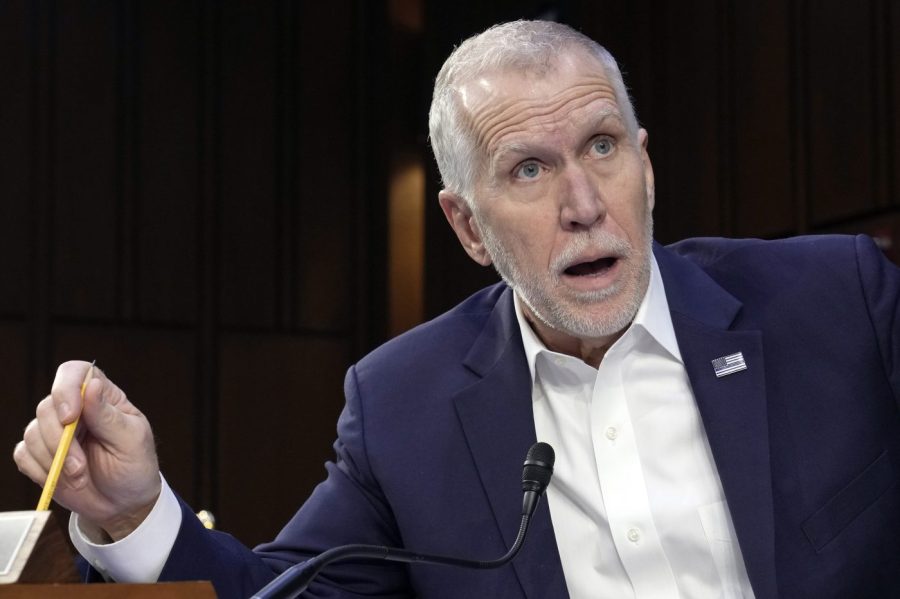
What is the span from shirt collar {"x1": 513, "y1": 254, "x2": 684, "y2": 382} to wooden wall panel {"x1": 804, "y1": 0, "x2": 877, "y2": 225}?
2.17m

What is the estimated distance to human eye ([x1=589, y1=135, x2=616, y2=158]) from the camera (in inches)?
62.4

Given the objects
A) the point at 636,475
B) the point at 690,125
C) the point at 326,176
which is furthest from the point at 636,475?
the point at 326,176

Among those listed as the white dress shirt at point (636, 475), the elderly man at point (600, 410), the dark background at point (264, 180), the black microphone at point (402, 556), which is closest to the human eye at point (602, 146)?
the elderly man at point (600, 410)

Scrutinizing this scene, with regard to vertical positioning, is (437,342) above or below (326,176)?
below

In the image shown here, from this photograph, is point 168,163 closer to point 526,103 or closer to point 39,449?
→ point 526,103

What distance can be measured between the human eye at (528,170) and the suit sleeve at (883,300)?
49 centimetres

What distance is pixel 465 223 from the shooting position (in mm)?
1825

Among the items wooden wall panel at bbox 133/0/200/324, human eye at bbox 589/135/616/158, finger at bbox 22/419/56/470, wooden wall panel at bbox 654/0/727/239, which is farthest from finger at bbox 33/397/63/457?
wooden wall panel at bbox 133/0/200/324

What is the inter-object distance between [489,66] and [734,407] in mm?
622

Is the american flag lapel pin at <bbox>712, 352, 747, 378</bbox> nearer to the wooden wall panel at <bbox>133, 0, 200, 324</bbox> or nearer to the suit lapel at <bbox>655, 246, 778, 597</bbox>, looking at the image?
the suit lapel at <bbox>655, 246, 778, 597</bbox>

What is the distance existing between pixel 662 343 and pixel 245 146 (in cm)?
404

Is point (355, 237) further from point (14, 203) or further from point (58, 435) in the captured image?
point (58, 435)

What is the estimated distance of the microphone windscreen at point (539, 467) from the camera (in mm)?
1288

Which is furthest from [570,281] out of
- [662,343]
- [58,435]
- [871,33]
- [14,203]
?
[14,203]
